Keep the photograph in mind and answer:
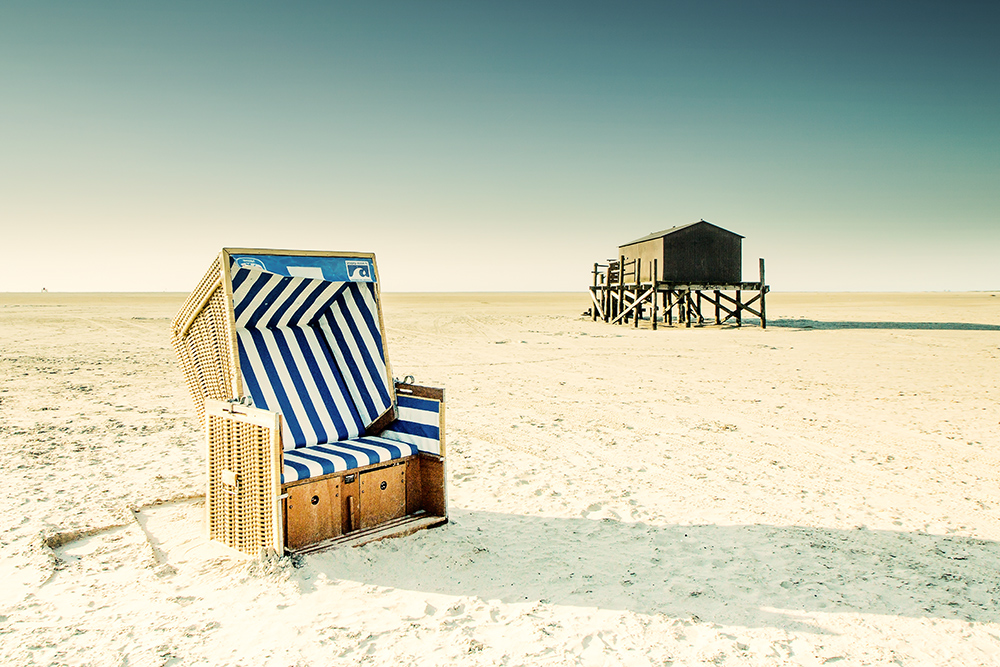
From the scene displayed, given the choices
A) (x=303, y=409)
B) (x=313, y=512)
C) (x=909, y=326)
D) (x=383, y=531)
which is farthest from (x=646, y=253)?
(x=313, y=512)

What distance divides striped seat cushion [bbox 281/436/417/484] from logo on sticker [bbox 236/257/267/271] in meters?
1.31

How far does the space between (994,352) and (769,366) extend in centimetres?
695

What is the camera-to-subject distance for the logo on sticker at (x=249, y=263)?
438 cm

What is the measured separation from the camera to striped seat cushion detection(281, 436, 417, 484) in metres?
4.27

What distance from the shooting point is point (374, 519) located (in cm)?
475

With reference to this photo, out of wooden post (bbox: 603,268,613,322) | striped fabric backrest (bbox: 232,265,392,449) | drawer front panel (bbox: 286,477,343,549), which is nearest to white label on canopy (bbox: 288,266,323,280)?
striped fabric backrest (bbox: 232,265,392,449)

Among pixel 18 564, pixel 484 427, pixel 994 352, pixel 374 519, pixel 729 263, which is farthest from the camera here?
pixel 729 263

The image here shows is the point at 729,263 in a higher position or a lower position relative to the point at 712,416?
higher

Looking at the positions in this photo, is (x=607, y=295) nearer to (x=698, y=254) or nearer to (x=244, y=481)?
(x=698, y=254)

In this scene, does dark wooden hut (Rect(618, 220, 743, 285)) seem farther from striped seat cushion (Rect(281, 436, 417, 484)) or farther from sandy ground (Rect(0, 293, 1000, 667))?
striped seat cushion (Rect(281, 436, 417, 484))

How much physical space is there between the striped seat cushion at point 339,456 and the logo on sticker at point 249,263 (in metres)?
1.31

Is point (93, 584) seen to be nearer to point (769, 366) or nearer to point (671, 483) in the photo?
point (671, 483)

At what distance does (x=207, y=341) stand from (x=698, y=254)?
78.5 feet

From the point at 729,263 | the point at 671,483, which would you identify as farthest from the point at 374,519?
the point at 729,263
